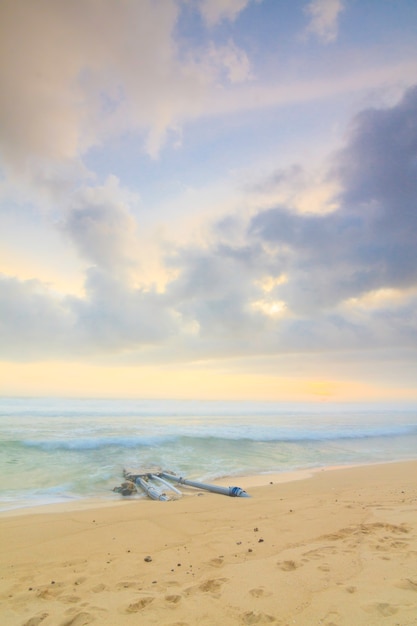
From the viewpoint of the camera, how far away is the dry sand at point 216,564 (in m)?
3.73

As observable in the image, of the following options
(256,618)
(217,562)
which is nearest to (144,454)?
(217,562)

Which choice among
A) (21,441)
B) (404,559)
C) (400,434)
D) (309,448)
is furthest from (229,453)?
(400,434)

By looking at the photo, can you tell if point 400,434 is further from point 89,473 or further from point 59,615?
point 59,615

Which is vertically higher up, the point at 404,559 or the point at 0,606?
the point at 404,559

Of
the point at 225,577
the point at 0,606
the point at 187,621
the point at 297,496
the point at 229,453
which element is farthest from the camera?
the point at 229,453

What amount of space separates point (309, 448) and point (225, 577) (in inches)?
804

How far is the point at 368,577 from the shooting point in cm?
431

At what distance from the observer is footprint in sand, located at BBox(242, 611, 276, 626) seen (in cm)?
352

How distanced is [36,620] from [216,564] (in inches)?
92.0

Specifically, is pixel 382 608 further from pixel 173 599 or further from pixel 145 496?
pixel 145 496

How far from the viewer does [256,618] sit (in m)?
3.58

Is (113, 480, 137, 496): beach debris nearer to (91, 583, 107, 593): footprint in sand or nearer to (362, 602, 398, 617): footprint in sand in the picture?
(91, 583, 107, 593): footprint in sand

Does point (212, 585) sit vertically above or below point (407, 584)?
below

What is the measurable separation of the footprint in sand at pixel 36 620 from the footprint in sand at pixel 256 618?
211 cm
